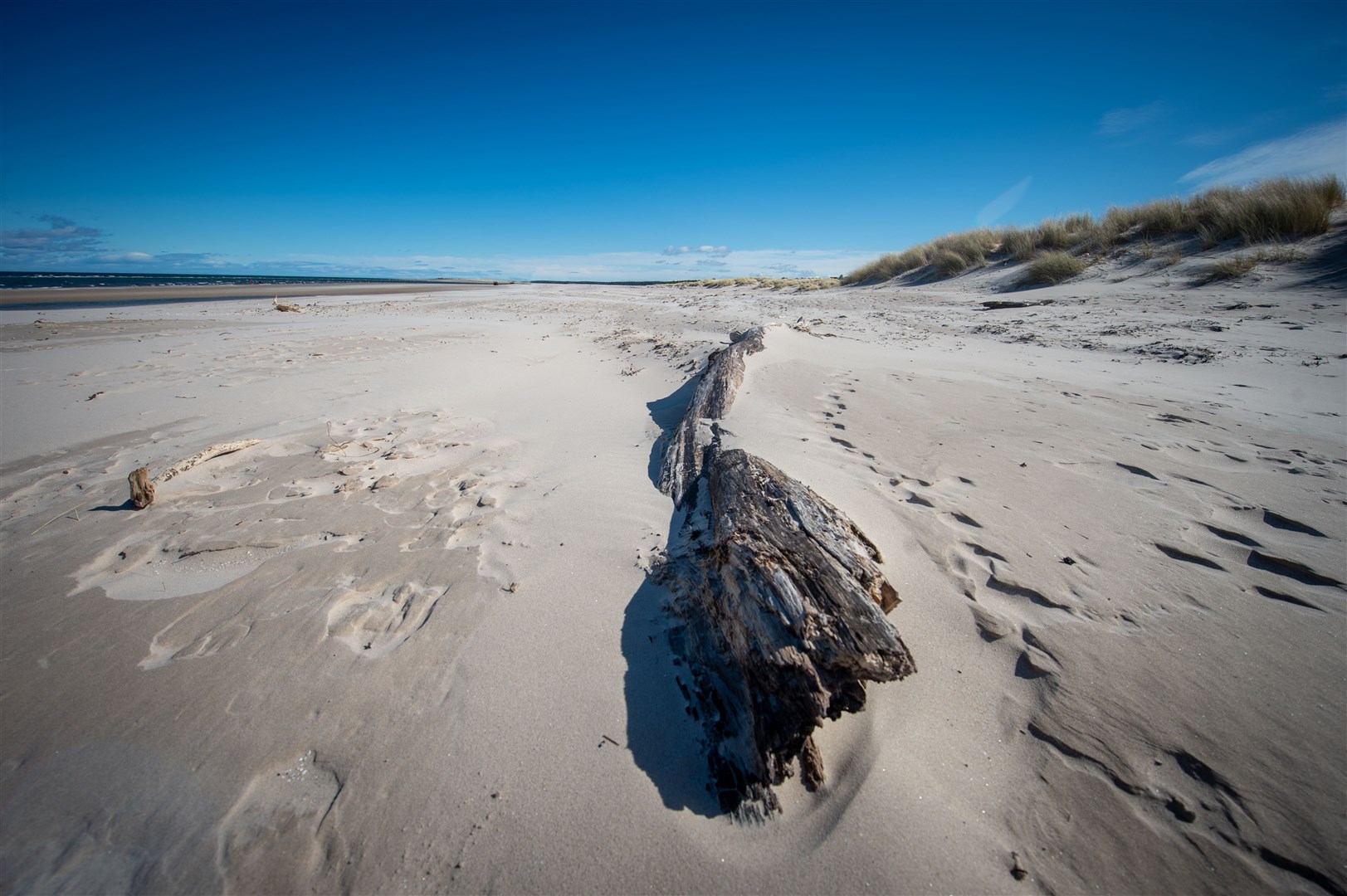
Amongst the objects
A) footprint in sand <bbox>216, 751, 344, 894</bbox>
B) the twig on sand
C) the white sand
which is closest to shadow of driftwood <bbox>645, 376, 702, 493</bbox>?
the white sand

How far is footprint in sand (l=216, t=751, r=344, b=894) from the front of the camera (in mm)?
1321

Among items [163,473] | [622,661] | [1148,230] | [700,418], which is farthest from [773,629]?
[1148,230]

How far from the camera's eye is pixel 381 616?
2.26 meters

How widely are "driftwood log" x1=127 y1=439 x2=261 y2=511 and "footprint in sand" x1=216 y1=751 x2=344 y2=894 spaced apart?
282 centimetres

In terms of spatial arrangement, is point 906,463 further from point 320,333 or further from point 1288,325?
point 320,333

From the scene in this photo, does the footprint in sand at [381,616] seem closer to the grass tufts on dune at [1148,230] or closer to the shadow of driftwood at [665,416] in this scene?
the shadow of driftwood at [665,416]

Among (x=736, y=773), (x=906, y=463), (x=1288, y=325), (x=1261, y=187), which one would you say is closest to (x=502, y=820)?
(x=736, y=773)

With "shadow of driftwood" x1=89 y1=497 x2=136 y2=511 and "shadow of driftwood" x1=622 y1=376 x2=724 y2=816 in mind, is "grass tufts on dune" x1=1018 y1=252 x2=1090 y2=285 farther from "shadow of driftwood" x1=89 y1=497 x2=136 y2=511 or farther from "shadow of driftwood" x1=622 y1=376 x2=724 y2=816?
"shadow of driftwood" x1=89 y1=497 x2=136 y2=511

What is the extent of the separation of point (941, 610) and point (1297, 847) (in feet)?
3.36

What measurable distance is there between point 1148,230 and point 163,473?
19.2 meters

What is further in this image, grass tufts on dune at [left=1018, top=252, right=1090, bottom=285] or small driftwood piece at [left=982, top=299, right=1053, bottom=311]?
grass tufts on dune at [left=1018, top=252, right=1090, bottom=285]

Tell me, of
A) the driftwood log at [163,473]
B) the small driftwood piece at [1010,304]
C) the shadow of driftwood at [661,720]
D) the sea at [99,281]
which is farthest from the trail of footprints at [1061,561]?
the sea at [99,281]

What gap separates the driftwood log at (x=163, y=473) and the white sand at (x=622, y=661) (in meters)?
0.07

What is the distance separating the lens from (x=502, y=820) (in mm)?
1438
